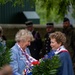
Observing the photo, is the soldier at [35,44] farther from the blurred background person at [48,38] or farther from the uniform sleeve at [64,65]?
the uniform sleeve at [64,65]

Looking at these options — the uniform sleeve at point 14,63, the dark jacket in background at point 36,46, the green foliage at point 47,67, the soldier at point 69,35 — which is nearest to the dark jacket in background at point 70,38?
the soldier at point 69,35

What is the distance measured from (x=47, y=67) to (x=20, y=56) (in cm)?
63

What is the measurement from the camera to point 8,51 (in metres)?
6.07

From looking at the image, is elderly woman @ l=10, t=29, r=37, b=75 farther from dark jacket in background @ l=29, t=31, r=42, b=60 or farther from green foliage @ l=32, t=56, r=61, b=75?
dark jacket in background @ l=29, t=31, r=42, b=60

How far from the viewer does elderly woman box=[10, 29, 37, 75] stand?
6.24m

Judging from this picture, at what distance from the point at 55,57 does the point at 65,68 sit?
35 centimetres

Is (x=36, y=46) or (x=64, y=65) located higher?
(x=64, y=65)

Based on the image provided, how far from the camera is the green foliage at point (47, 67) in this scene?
19.4ft

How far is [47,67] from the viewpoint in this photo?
592 cm

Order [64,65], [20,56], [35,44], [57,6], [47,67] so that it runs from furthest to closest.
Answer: [57,6] < [35,44] < [20,56] < [64,65] < [47,67]

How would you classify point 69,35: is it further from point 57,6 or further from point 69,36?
point 57,6

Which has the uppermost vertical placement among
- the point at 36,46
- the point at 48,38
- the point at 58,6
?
the point at 58,6

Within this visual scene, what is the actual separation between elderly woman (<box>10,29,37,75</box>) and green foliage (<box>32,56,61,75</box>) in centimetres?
33

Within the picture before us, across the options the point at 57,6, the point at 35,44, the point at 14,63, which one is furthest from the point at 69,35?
the point at 14,63
